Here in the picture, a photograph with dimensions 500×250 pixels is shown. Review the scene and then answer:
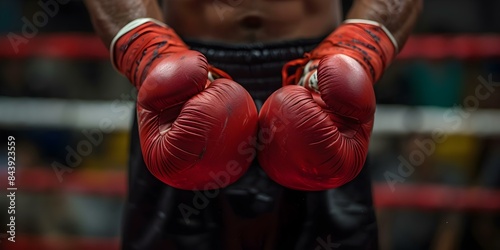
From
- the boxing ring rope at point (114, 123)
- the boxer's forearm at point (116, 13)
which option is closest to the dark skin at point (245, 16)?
the boxer's forearm at point (116, 13)

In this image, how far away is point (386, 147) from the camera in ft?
7.42

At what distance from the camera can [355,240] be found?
→ 0.97 m

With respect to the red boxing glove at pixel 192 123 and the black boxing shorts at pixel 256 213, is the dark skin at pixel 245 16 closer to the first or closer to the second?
the black boxing shorts at pixel 256 213

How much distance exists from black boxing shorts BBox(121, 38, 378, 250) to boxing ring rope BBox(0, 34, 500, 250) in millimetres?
942

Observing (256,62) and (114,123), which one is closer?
(256,62)

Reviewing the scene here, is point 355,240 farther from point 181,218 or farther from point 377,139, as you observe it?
point 377,139

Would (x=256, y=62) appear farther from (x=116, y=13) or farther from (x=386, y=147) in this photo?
(x=386, y=147)

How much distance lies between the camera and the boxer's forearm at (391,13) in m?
1.05

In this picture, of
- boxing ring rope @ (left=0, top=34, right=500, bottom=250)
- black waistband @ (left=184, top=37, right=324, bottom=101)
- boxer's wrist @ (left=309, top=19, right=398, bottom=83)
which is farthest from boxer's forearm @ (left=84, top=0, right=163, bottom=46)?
boxing ring rope @ (left=0, top=34, right=500, bottom=250)

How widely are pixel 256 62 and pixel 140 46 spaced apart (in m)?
0.17

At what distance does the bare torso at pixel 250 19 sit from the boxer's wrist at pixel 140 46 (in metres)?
0.05

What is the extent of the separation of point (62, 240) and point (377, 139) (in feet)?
3.45

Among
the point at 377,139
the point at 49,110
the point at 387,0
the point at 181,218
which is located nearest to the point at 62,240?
the point at 49,110

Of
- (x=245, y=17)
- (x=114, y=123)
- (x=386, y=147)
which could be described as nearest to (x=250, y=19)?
(x=245, y=17)
